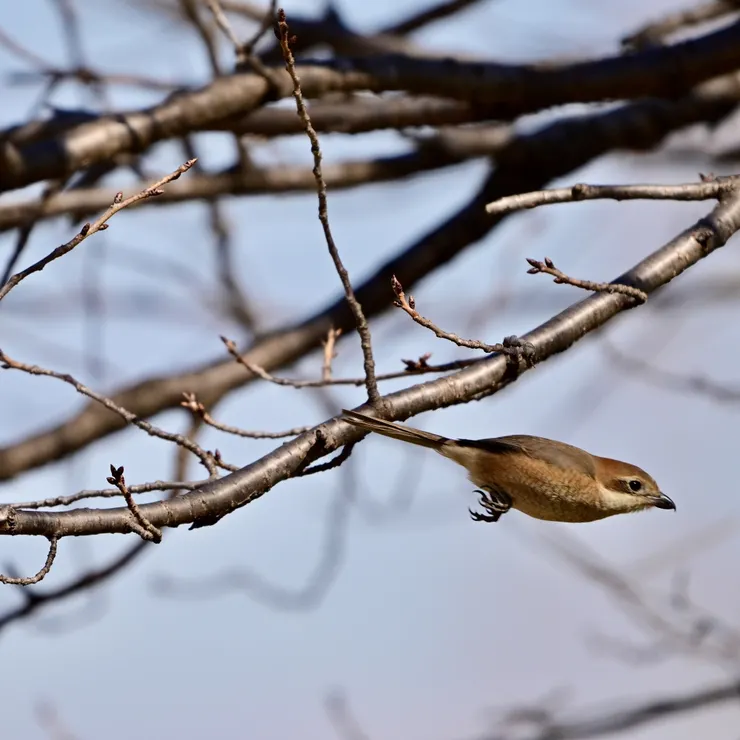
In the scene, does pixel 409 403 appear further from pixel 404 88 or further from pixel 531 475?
pixel 404 88

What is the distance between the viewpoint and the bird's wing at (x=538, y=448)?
2.80m

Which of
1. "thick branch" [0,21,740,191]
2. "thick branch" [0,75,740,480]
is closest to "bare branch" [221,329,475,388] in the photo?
"thick branch" [0,21,740,191]

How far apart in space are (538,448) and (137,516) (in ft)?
3.70

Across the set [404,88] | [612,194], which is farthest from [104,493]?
[404,88]

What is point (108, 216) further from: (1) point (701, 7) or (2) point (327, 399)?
(1) point (701, 7)

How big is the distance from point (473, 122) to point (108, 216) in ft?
8.97

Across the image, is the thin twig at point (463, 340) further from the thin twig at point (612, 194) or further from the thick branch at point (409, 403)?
the thin twig at point (612, 194)

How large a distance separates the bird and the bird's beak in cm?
40

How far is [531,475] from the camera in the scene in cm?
279

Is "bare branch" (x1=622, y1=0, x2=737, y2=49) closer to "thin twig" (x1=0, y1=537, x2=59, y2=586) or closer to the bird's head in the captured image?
the bird's head

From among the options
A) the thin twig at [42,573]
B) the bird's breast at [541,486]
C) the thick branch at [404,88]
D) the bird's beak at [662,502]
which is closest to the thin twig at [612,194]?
the bird's breast at [541,486]

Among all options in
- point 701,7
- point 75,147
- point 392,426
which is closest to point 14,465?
point 75,147

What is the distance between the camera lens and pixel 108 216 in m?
2.18

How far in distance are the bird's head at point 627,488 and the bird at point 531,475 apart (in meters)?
0.01
